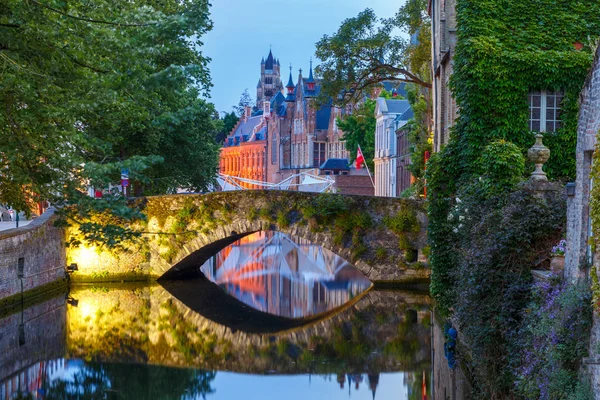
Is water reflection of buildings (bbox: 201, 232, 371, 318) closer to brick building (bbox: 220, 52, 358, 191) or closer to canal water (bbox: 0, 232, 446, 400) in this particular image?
canal water (bbox: 0, 232, 446, 400)

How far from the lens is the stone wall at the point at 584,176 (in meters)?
8.39

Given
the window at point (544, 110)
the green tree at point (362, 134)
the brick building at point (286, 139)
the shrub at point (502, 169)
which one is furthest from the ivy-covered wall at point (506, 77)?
the brick building at point (286, 139)

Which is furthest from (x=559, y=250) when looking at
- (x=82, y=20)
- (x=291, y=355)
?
(x=291, y=355)

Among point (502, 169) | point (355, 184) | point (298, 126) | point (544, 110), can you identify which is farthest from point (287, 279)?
point (298, 126)

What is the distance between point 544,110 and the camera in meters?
16.7

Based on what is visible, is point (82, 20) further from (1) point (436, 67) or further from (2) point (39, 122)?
(1) point (436, 67)

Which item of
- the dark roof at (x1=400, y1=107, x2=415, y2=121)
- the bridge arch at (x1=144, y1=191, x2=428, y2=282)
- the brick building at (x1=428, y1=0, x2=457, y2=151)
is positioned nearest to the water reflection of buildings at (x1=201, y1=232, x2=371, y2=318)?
the bridge arch at (x1=144, y1=191, x2=428, y2=282)

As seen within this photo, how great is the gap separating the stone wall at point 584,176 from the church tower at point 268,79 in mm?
113790

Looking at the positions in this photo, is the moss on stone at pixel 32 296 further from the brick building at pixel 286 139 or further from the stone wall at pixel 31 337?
the brick building at pixel 286 139

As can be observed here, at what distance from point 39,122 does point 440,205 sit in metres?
7.63

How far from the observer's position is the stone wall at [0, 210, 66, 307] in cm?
1967

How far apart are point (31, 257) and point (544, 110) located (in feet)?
39.2

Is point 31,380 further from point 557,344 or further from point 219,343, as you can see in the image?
point 557,344

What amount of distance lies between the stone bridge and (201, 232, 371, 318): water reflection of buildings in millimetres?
1341
